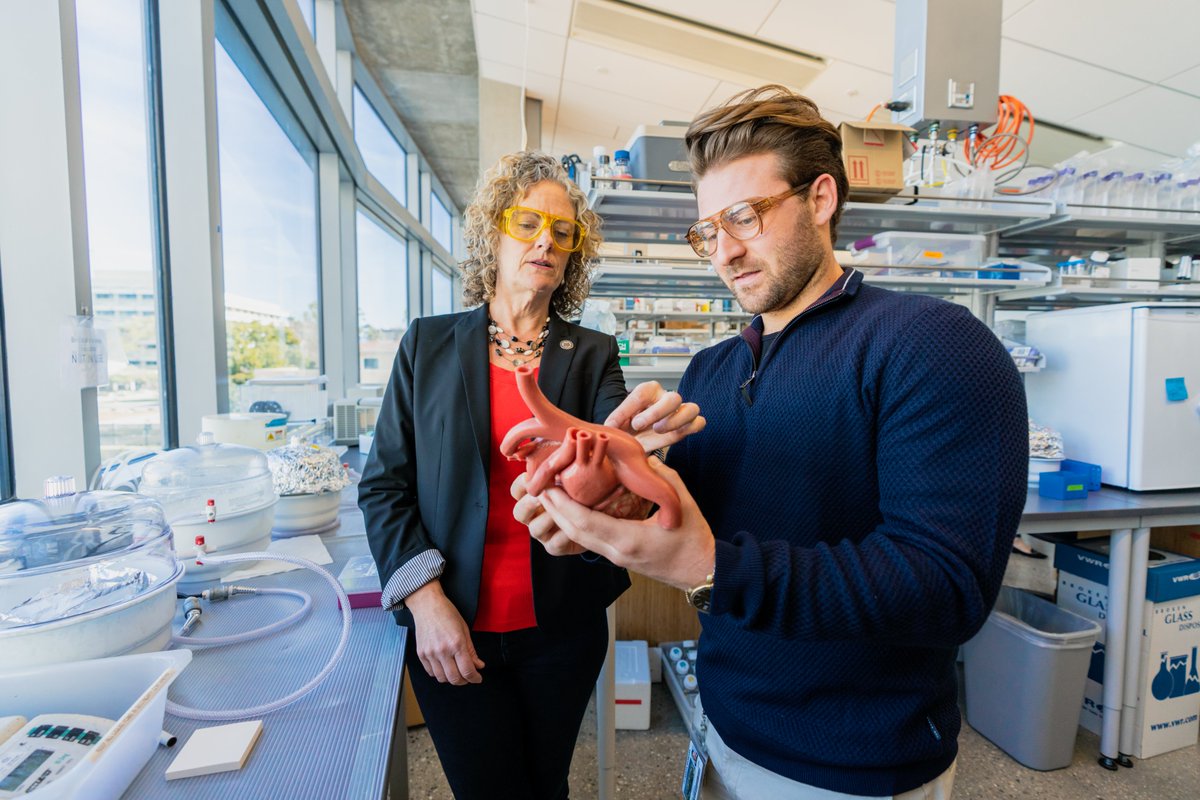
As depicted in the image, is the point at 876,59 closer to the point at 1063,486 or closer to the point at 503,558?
the point at 1063,486

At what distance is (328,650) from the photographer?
0.92 m

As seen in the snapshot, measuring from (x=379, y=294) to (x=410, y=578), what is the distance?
183 inches

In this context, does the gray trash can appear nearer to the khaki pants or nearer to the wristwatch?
the khaki pants

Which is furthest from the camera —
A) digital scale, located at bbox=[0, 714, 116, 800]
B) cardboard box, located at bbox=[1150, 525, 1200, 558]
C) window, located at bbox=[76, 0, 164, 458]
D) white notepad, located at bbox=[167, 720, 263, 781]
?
cardboard box, located at bbox=[1150, 525, 1200, 558]

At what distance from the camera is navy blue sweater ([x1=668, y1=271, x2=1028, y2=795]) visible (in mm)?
604

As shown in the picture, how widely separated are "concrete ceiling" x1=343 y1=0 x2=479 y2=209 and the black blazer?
379 centimetres

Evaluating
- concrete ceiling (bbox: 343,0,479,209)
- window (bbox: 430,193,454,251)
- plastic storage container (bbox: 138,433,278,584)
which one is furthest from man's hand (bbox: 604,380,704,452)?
window (bbox: 430,193,454,251)

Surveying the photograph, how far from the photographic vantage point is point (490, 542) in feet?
3.48

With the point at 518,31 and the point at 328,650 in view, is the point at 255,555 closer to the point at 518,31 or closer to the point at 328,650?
the point at 328,650

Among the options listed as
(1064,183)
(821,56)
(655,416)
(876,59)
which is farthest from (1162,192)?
(655,416)

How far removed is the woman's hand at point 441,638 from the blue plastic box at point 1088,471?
7.05ft

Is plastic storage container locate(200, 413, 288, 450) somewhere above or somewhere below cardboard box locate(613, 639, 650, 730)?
above

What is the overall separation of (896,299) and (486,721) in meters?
0.99

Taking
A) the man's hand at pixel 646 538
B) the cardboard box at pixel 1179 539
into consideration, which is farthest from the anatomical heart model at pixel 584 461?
the cardboard box at pixel 1179 539
